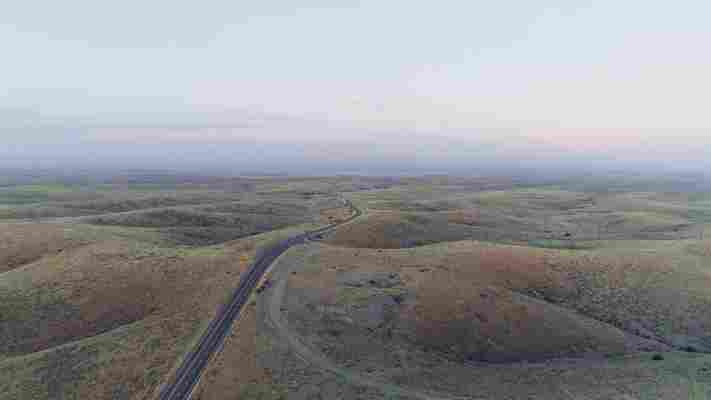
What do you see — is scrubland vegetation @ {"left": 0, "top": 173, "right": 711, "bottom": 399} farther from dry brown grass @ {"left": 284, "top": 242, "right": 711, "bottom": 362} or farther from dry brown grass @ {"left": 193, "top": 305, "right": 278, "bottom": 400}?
dry brown grass @ {"left": 284, "top": 242, "right": 711, "bottom": 362}

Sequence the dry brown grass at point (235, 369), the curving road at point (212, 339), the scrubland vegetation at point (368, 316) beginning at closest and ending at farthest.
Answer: the dry brown grass at point (235, 369) < the curving road at point (212, 339) < the scrubland vegetation at point (368, 316)

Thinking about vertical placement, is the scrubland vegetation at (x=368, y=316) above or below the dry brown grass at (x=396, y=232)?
below

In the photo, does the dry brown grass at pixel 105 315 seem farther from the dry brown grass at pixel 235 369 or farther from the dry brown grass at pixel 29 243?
the dry brown grass at pixel 29 243

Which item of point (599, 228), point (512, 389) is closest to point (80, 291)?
point (512, 389)

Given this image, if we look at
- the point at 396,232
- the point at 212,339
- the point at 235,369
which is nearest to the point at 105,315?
the point at 212,339

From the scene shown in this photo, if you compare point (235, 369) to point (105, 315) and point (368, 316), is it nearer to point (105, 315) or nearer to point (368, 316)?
point (368, 316)

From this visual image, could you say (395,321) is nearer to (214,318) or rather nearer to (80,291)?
(214,318)

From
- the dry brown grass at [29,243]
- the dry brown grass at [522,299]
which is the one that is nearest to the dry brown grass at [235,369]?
the dry brown grass at [522,299]

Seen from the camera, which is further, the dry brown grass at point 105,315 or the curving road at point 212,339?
the dry brown grass at point 105,315
